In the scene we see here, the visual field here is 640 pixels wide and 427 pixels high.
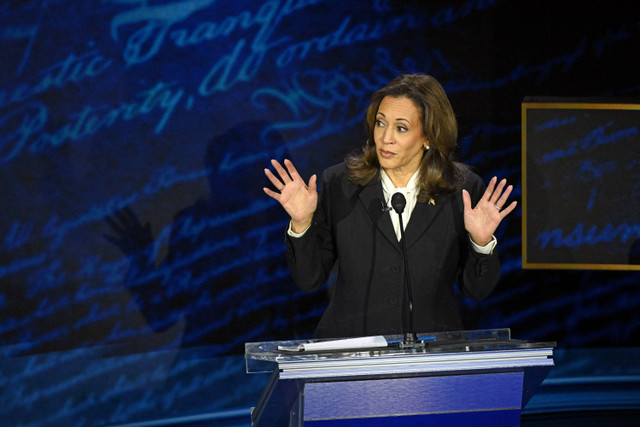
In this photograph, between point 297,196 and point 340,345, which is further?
point 297,196

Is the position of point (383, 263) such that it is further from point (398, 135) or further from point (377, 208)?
point (398, 135)

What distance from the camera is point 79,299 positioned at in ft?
12.9

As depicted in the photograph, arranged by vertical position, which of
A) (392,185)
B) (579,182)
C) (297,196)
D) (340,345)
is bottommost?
(340,345)

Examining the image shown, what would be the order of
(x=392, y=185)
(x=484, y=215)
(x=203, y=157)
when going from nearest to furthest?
(x=484, y=215) → (x=392, y=185) → (x=203, y=157)

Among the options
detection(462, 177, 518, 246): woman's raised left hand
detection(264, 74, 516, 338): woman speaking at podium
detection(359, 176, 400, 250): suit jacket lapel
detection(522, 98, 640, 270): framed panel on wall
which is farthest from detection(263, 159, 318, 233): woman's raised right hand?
detection(522, 98, 640, 270): framed panel on wall

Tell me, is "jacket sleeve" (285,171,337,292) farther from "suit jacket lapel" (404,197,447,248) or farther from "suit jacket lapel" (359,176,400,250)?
"suit jacket lapel" (404,197,447,248)

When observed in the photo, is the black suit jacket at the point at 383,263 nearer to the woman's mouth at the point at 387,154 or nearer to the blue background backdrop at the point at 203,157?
the woman's mouth at the point at 387,154

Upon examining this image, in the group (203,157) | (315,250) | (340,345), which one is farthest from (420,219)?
(203,157)

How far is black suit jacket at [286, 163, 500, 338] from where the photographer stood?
230 cm

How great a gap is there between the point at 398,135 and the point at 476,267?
45 cm

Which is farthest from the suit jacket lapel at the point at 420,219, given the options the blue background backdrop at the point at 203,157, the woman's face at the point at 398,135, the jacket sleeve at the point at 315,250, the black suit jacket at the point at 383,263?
the blue background backdrop at the point at 203,157

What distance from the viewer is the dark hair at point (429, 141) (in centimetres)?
243

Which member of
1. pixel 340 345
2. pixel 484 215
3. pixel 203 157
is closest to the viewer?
pixel 340 345

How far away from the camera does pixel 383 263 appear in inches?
91.0
